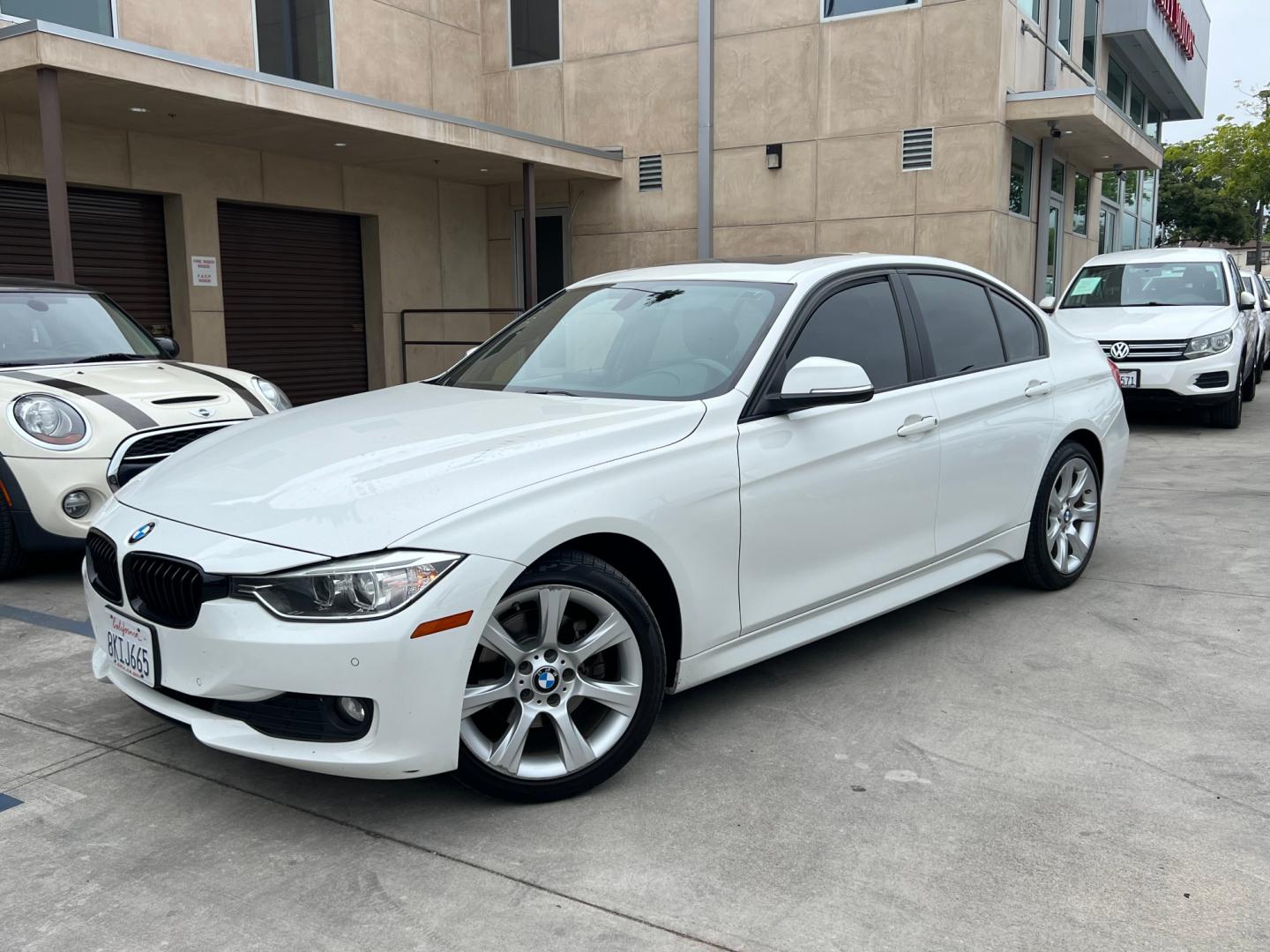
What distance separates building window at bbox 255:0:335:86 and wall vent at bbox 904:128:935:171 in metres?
7.37

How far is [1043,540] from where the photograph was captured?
16.7 ft

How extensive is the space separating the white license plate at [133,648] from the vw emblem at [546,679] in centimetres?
105

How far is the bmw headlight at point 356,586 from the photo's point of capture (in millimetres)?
2793

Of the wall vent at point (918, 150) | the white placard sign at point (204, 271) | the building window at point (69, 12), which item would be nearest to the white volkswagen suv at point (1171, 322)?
the wall vent at point (918, 150)

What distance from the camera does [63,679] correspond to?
14.0ft

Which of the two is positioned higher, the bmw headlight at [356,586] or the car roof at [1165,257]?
the car roof at [1165,257]

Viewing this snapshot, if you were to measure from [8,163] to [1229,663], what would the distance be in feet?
35.9

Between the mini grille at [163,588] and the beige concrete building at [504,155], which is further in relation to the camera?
the beige concrete building at [504,155]

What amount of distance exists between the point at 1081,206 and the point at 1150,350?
9948mm

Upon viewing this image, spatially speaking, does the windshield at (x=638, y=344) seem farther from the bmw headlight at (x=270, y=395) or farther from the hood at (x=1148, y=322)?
the hood at (x=1148, y=322)

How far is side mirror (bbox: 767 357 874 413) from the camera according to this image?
3639 mm

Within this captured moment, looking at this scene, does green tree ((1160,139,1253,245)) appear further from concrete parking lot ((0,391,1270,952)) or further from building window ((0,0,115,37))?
concrete parking lot ((0,391,1270,952))

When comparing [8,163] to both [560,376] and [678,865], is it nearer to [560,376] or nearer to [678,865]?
[560,376]

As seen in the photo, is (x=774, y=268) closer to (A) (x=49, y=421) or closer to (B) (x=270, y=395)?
(B) (x=270, y=395)
